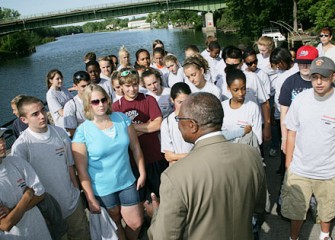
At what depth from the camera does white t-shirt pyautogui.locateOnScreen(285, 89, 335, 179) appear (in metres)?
3.03

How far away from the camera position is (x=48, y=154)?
3.15m

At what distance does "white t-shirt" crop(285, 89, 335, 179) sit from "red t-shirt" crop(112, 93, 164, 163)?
1614mm

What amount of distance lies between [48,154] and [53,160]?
8 centimetres

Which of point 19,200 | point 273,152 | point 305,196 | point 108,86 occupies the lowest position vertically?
point 273,152

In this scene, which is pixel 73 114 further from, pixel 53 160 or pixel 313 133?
pixel 313 133

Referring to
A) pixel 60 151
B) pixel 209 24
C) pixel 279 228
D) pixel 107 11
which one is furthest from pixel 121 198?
pixel 209 24

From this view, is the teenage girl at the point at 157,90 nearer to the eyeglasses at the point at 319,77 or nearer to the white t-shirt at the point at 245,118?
the white t-shirt at the point at 245,118

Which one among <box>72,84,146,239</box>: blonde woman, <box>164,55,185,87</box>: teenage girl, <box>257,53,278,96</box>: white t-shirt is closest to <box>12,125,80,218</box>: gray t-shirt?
<box>72,84,146,239</box>: blonde woman

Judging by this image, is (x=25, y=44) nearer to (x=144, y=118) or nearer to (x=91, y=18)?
(x=91, y=18)

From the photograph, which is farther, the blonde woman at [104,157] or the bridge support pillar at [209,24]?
the bridge support pillar at [209,24]

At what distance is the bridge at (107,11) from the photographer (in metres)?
49.2

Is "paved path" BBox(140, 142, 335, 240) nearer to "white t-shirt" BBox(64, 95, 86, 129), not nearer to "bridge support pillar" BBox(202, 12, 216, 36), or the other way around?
"white t-shirt" BBox(64, 95, 86, 129)

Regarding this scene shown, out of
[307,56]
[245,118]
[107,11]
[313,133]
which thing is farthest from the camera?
[107,11]

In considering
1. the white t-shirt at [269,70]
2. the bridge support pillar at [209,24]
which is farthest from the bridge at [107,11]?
the white t-shirt at [269,70]
